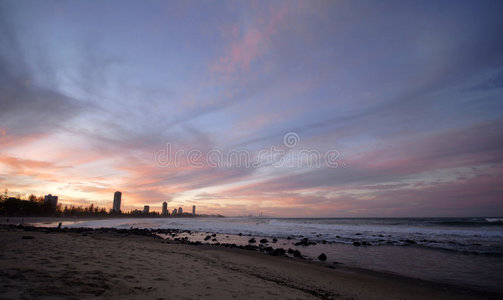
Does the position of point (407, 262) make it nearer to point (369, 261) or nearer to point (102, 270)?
point (369, 261)

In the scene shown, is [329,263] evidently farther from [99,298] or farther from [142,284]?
[99,298]

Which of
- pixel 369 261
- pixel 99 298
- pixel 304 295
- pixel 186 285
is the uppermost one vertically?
pixel 99 298

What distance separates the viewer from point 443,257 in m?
18.6

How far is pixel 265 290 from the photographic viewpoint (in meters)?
7.96

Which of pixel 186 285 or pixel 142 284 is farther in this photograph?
pixel 186 285

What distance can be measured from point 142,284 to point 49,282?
224 centimetres

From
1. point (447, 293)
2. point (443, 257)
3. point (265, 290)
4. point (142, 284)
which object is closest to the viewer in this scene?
point (142, 284)

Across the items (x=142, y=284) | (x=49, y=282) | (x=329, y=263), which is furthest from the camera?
(x=329, y=263)

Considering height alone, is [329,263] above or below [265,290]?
below

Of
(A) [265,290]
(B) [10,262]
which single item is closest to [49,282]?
(B) [10,262]

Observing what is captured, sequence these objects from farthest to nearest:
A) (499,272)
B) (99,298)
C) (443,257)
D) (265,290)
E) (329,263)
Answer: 1. (443,257)
2. (329,263)
3. (499,272)
4. (265,290)
5. (99,298)

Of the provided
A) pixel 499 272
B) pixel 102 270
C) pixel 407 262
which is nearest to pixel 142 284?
pixel 102 270

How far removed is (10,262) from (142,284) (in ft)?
15.6

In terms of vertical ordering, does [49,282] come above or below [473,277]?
above
